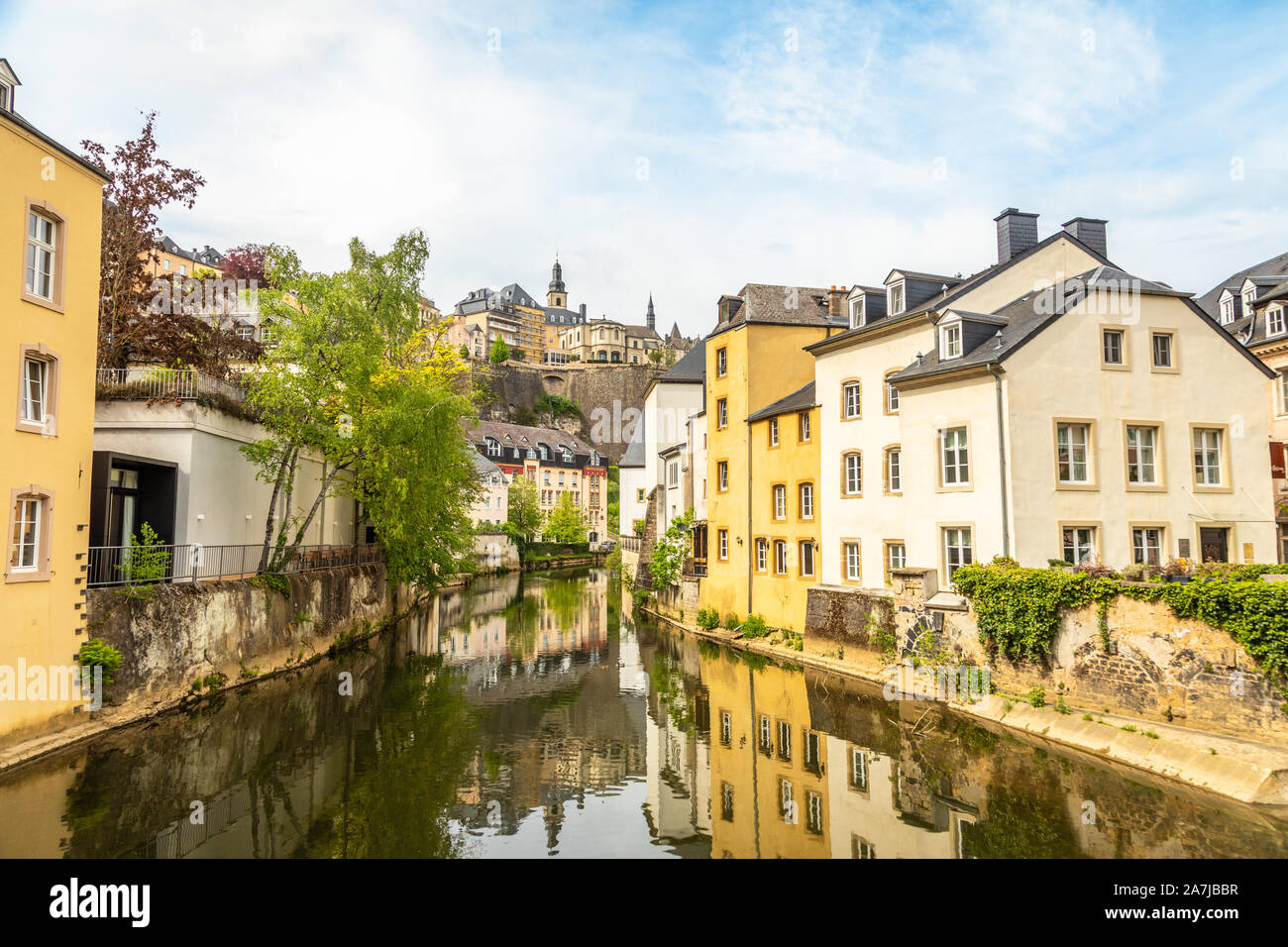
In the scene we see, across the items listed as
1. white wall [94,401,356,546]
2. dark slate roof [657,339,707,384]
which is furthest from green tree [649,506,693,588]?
white wall [94,401,356,546]

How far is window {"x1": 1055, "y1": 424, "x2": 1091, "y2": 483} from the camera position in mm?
18562

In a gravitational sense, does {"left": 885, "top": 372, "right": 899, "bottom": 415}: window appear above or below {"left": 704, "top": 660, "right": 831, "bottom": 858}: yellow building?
above

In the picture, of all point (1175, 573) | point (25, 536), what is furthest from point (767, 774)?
point (25, 536)

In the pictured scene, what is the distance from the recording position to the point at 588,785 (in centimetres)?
1394

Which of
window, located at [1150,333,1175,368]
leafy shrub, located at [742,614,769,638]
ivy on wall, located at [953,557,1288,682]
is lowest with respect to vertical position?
leafy shrub, located at [742,614,769,638]

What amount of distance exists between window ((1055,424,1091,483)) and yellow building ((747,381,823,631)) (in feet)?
27.6

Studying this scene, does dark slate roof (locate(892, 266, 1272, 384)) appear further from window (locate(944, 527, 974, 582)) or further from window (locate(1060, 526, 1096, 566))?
window (locate(1060, 526, 1096, 566))

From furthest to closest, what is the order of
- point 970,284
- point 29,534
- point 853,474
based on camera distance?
point 853,474
point 970,284
point 29,534

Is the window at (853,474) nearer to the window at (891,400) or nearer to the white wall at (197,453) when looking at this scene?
the window at (891,400)

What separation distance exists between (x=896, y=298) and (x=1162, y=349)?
24.5 feet

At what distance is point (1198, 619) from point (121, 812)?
56.9 feet

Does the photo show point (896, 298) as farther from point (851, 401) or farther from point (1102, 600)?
point (1102, 600)
